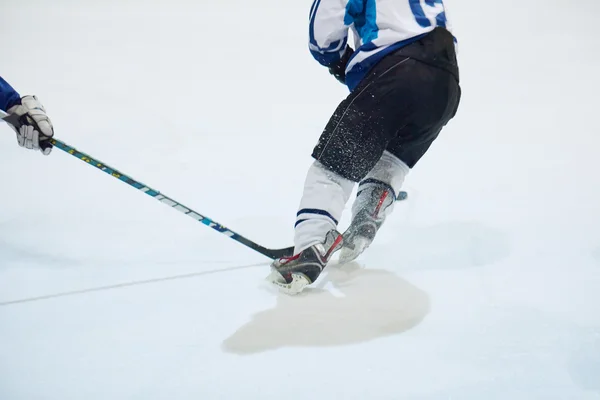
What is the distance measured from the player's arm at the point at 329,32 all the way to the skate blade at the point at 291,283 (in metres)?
0.52

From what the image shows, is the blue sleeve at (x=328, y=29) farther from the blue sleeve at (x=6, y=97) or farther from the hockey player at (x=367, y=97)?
the blue sleeve at (x=6, y=97)

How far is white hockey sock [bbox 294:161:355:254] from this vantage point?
1.48 meters

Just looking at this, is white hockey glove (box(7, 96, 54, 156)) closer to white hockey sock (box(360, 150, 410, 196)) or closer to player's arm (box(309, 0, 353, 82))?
player's arm (box(309, 0, 353, 82))

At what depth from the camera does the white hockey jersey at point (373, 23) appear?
145 centimetres

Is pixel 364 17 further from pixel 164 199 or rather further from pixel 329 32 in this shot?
pixel 164 199

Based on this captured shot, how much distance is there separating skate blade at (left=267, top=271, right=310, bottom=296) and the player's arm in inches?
20.4

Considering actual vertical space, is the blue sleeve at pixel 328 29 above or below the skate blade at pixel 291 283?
above

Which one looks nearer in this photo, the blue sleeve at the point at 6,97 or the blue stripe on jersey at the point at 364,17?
the blue stripe on jersey at the point at 364,17

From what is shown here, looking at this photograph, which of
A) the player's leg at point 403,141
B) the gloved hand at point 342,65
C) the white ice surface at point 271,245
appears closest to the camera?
the white ice surface at point 271,245

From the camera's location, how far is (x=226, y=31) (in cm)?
404

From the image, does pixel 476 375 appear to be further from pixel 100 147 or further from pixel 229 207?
pixel 100 147

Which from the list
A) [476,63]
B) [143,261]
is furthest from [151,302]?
[476,63]

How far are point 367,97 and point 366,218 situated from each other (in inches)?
13.9

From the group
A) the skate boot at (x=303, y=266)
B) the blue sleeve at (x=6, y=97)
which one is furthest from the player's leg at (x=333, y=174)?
the blue sleeve at (x=6, y=97)
